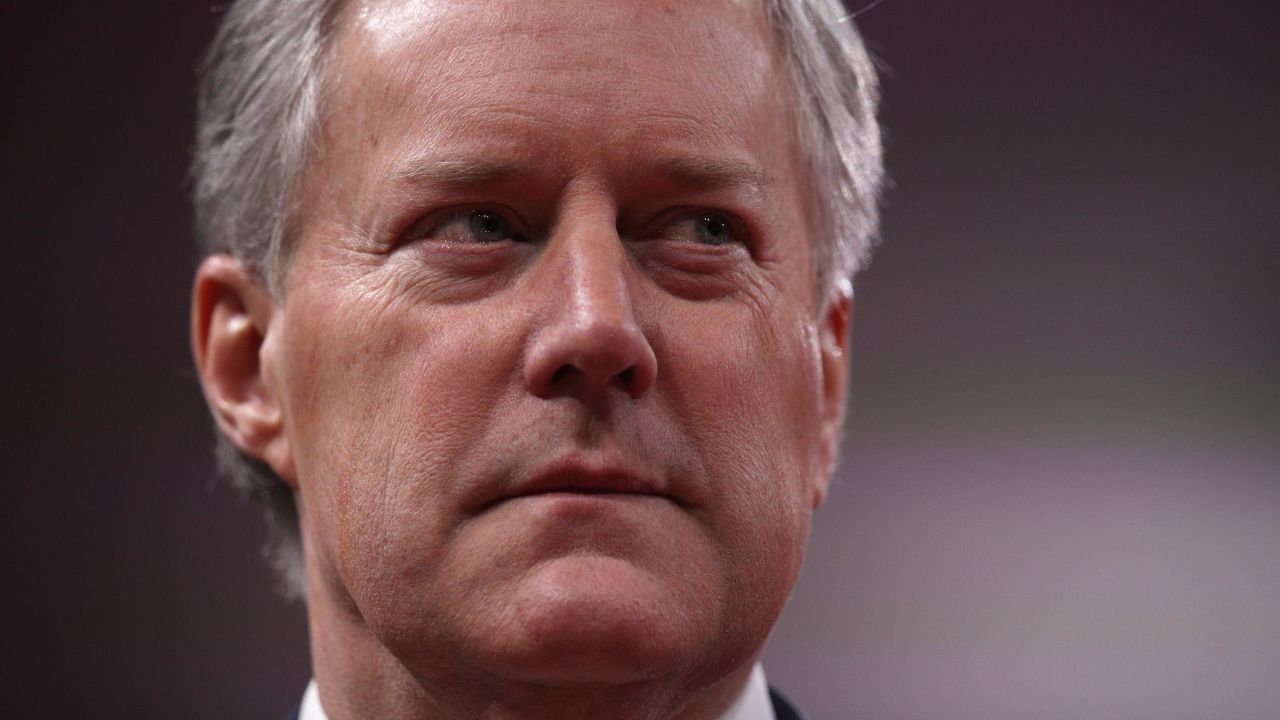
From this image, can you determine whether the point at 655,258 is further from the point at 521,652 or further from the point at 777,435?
the point at 521,652

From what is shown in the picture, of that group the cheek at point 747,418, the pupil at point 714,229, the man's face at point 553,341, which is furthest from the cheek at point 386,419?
the pupil at point 714,229

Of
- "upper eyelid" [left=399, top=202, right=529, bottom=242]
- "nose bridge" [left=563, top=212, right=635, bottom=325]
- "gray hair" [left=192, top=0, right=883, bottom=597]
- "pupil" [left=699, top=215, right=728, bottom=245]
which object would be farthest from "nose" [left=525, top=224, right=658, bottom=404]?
"gray hair" [left=192, top=0, right=883, bottom=597]

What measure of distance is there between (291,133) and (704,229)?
0.62m

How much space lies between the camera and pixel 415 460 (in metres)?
1.76

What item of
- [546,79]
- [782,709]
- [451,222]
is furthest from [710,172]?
[782,709]

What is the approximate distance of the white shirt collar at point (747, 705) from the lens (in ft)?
6.84

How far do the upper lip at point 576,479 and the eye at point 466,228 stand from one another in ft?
1.13

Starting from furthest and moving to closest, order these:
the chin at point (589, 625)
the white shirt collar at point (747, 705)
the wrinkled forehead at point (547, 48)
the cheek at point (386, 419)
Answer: the white shirt collar at point (747, 705), the wrinkled forehead at point (547, 48), the cheek at point (386, 419), the chin at point (589, 625)

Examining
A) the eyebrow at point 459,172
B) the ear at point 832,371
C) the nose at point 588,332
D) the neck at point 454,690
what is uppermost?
the eyebrow at point 459,172

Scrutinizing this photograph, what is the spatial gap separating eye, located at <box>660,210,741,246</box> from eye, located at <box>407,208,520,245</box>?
8.5 inches

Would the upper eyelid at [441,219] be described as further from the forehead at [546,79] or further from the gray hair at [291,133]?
the gray hair at [291,133]

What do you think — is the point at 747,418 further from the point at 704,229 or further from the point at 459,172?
the point at 459,172

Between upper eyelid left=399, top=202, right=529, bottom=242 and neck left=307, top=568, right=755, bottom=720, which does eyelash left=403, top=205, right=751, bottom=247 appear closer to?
upper eyelid left=399, top=202, right=529, bottom=242

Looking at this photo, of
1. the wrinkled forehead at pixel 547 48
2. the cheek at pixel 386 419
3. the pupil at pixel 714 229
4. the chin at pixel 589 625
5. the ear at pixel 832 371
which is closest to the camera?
the chin at pixel 589 625
